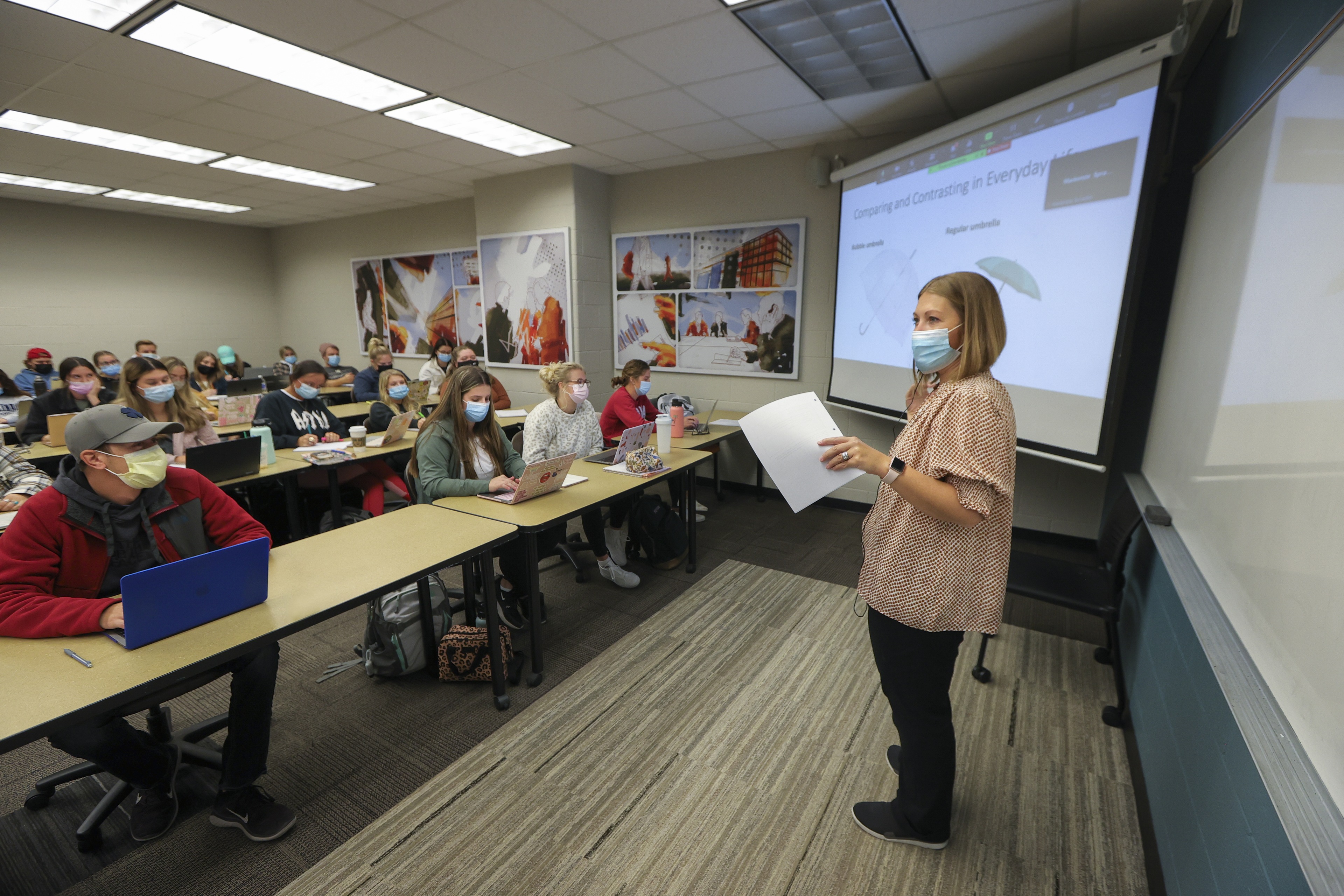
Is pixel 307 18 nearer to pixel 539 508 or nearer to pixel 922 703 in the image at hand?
pixel 539 508

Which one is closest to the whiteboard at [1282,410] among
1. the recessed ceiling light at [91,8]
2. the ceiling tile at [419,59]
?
the ceiling tile at [419,59]

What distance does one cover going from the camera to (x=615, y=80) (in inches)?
124

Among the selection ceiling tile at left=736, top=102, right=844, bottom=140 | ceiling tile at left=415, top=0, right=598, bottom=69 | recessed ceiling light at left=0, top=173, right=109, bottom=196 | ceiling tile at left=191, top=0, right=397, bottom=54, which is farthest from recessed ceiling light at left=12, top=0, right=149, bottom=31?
recessed ceiling light at left=0, top=173, right=109, bottom=196

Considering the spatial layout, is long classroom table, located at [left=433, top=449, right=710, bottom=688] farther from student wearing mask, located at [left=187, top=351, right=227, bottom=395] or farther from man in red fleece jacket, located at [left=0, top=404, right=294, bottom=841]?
student wearing mask, located at [left=187, top=351, right=227, bottom=395]

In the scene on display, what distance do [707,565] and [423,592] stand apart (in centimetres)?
171

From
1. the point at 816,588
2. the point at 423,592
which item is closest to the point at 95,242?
the point at 423,592

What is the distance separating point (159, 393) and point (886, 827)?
366cm

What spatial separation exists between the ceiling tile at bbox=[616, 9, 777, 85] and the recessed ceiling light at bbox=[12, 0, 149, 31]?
2.09 m

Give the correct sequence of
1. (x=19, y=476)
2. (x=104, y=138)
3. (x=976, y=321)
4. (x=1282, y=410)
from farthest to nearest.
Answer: (x=104, y=138) → (x=19, y=476) → (x=976, y=321) → (x=1282, y=410)

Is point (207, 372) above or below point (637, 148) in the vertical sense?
below

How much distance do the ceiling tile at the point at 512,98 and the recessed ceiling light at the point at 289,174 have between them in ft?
8.05

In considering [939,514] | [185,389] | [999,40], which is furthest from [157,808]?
[999,40]

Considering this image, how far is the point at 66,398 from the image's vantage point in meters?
4.06

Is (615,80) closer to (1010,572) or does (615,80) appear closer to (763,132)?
(763,132)
